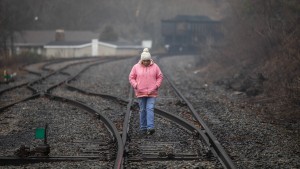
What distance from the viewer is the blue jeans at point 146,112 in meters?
9.25

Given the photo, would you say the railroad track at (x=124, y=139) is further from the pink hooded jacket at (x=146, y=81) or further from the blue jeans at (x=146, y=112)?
the pink hooded jacket at (x=146, y=81)

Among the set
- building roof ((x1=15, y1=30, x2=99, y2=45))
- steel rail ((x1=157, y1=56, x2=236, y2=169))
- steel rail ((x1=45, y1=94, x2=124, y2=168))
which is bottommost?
steel rail ((x1=157, y1=56, x2=236, y2=169))

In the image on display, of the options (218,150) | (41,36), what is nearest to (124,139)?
(218,150)

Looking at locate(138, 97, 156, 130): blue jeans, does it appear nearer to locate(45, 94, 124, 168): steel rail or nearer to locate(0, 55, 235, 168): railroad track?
locate(0, 55, 235, 168): railroad track

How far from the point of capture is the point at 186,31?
210 feet

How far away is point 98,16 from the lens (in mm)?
112188

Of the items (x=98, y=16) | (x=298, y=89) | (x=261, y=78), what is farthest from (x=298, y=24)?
(x=98, y=16)

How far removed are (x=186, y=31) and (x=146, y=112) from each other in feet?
182

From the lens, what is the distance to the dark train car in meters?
62.7

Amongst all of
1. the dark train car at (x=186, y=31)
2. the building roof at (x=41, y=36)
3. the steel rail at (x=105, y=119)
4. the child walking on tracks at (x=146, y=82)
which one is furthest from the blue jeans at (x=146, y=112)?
the building roof at (x=41, y=36)

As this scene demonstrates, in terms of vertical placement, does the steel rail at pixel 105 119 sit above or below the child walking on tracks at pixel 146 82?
below

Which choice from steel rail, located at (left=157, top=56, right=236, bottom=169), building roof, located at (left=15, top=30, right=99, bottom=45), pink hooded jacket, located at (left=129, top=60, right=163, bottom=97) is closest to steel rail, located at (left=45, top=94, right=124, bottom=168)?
pink hooded jacket, located at (left=129, top=60, right=163, bottom=97)

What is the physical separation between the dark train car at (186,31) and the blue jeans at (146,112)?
52327 mm

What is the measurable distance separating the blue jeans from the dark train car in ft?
172
